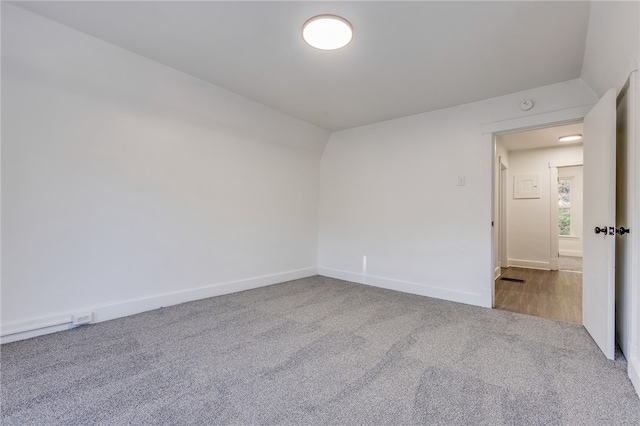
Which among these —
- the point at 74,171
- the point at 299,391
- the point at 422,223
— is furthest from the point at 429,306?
the point at 74,171

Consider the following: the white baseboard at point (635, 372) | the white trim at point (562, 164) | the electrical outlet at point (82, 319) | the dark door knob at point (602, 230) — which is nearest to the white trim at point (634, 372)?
the white baseboard at point (635, 372)

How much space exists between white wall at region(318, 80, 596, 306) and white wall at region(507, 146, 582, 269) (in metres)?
3.45

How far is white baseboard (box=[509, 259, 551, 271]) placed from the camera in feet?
18.4

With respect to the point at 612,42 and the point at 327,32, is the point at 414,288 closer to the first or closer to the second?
the point at 612,42

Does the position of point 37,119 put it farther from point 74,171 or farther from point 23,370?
point 23,370

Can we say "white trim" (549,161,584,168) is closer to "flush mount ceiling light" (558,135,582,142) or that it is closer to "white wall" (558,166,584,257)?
"flush mount ceiling light" (558,135,582,142)

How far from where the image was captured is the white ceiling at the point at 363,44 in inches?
75.9

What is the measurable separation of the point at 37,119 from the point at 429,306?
4.02m

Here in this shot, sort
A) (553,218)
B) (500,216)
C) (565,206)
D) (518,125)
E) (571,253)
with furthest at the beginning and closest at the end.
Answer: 1. (565,206)
2. (571,253)
3. (553,218)
4. (500,216)
5. (518,125)

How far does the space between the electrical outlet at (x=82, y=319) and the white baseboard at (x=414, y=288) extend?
308 cm

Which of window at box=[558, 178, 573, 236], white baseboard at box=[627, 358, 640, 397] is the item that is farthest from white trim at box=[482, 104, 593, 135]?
window at box=[558, 178, 573, 236]

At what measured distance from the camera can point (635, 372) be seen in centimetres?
A: 167

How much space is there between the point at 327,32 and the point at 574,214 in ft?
28.1

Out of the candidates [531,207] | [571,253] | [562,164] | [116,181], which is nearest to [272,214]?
[116,181]
